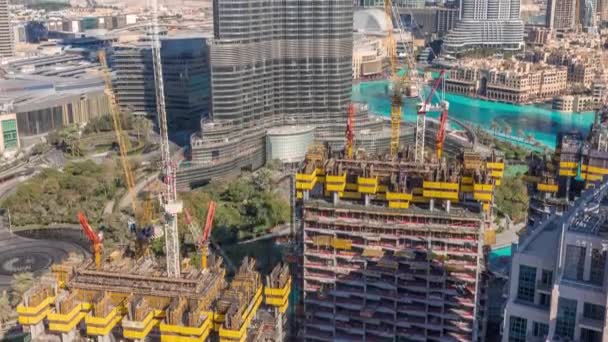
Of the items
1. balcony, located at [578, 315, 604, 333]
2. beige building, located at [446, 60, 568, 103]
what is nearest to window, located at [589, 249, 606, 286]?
balcony, located at [578, 315, 604, 333]

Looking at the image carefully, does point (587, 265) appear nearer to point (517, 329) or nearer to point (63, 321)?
point (517, 329)

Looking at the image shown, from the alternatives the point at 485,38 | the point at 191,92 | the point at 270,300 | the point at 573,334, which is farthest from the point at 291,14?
the point at 485,38

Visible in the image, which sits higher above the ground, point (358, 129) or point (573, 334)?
point (573, 334)

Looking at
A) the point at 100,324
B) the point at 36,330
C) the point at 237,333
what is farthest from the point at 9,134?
the point at 237,333

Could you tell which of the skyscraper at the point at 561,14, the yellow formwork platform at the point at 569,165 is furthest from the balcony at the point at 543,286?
the skyscraper at the point at 561,14

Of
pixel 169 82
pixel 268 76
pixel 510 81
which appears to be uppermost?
pixel 268 76

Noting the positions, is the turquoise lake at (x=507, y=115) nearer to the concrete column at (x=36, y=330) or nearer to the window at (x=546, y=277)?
the window at (x=546, y=277)

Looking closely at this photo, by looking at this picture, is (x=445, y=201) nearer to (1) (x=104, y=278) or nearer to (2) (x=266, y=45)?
(1) (x=104, y=278)
